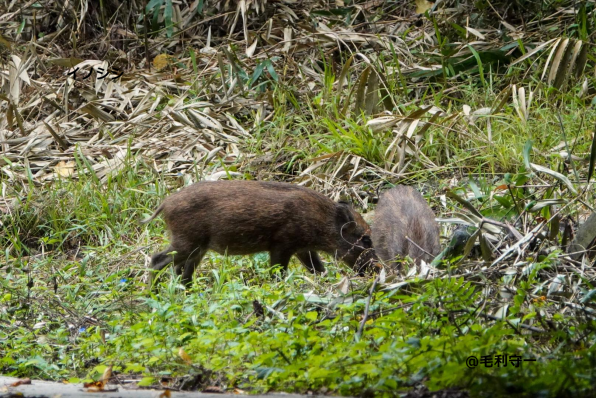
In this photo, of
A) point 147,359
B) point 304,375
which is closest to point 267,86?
point 147,359

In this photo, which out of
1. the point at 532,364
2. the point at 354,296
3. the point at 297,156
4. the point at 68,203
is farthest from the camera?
the point at 297,156

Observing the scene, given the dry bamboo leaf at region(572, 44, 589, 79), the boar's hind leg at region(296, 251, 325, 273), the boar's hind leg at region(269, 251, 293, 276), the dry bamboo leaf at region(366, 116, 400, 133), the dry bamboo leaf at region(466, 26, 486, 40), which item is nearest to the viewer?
the boar's hind leg at region(269, 251, 293, 276)

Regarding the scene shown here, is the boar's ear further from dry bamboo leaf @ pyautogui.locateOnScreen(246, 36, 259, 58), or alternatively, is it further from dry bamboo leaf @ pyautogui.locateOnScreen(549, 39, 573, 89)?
dry bamboo leaf @ pyautogui.locateOnScreen(246, 36, 259, 58)

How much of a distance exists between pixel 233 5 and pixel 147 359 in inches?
330

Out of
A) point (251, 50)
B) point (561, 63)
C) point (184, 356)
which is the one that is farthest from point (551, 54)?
point (184, 356)

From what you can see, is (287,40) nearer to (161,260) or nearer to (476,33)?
(476,33)

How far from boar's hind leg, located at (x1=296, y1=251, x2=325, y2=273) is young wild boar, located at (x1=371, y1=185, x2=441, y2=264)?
22.6 inches

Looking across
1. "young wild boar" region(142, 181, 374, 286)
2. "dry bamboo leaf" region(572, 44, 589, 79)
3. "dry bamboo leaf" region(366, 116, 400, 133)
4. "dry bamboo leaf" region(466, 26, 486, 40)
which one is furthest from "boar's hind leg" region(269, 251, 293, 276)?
"dry bamboo leaf" region(466, 26, 486, 40)

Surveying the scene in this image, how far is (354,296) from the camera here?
5.29 metres

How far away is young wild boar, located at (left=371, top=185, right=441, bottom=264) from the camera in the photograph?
21.7 feet

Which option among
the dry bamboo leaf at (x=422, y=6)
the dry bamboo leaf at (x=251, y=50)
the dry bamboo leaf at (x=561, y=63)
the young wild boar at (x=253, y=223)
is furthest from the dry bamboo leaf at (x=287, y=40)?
the young wild boar at (x=253, y=223)

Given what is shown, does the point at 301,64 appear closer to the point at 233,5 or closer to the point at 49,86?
the point at 233,5

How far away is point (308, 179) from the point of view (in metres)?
8.98

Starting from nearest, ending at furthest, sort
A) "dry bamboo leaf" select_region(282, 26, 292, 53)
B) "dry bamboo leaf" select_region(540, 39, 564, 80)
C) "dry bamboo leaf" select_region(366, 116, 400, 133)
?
"dry bamboo leaf" select_region(366, 116, 400, 133) → "dry bamboo leaf" select_region(540, 39, 564, 80) → "dry bamboo leaf" select_region(282, 26, 292, 53)
